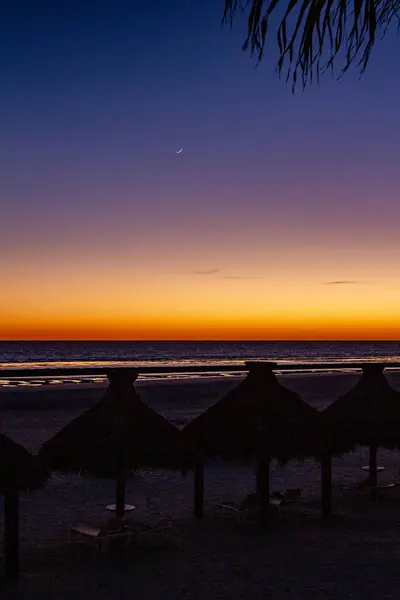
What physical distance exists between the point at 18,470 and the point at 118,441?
161 cm

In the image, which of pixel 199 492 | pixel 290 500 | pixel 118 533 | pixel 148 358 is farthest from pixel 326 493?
pixel 148 358

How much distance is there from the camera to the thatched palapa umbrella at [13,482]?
7.67 m

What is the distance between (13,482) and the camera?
25.1 feet

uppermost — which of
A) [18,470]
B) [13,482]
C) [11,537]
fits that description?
[18,470]

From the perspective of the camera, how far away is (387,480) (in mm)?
14453

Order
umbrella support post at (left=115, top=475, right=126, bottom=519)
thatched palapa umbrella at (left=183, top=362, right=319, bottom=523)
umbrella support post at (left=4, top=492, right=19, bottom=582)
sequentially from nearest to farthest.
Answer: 1. umbrella support post at (left=4, top=492, right=19, bottom=582)
2. umbrella support post at (left=115, top=475, right=126, bottom=519)
3. thatched palapa umbrella at (left=183, top=362, right=319, bottom=523)

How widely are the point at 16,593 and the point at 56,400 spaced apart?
22.0 meters

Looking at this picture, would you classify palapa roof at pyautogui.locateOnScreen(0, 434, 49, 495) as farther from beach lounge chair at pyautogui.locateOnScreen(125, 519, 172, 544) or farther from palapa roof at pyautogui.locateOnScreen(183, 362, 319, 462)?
palapa roof at pyautogui.locateOnScreen(183, 362, 319, 462)

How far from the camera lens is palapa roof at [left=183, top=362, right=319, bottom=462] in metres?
10.1

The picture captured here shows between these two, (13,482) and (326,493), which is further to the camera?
(326,493)

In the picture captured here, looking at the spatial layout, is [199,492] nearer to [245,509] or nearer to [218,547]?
[245,509]

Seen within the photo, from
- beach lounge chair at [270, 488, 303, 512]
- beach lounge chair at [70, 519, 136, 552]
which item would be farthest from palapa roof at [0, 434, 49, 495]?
beach lounge chair at [270, 488, 303, 512]

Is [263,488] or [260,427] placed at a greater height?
[260,427]

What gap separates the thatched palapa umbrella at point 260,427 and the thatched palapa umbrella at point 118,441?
0.81 meters
